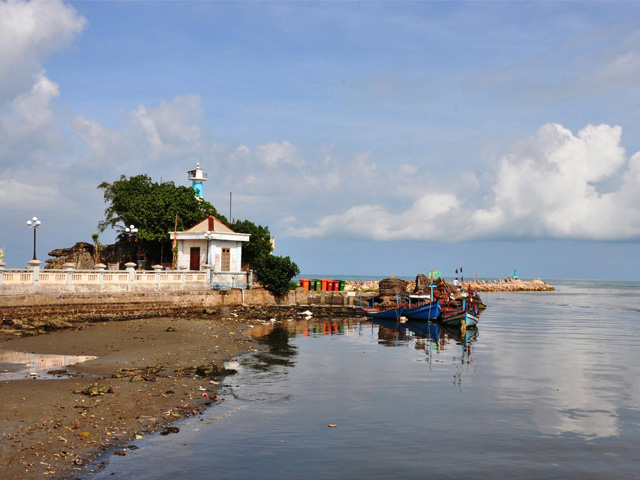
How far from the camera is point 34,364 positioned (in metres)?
20.0

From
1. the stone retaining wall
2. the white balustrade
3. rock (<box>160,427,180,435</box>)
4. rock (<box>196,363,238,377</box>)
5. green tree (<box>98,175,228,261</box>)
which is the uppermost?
green tree (<box>98,175,228,261</box>)

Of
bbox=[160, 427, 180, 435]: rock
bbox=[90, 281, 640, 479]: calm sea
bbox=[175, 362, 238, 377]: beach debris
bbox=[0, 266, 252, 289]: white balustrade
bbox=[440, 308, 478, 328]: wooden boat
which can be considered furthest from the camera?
bbox=[440, 308, 478, 328]: wooden boat

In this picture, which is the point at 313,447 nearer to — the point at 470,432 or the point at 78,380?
the point at 470,432

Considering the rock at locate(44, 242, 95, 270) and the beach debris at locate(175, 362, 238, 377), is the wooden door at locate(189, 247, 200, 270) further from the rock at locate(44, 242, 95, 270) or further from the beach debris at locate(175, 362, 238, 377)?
the beach debris at locate(175, 362, 238, 377)

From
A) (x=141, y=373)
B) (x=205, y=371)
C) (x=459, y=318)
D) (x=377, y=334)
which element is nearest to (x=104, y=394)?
(x=141, y=373)

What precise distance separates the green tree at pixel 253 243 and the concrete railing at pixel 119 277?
270 inches

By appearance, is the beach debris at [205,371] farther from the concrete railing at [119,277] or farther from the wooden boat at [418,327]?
the wooden boat at [418,327]

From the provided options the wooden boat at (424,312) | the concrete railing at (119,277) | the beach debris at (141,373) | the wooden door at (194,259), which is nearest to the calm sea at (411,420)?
the beach debris at (141,373)

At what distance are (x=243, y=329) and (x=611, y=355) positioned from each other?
2075 cm

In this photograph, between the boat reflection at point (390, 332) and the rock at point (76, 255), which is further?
the rock at point (76, 255)

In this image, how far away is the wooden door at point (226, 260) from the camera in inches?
1844

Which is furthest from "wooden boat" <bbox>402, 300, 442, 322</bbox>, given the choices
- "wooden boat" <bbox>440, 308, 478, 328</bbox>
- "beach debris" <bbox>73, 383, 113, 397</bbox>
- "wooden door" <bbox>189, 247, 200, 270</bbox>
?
"beach debris" <bbox>73, 383, 113, 397</bbox>

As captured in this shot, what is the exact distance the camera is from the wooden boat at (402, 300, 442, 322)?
48.0 m

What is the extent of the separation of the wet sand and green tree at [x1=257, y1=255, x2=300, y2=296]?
20216mm
